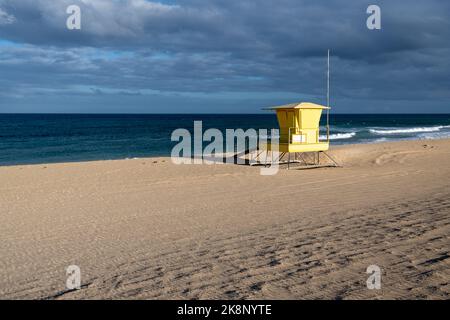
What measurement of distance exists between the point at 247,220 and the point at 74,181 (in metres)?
6.89

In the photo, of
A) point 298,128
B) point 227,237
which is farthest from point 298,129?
point 227,237

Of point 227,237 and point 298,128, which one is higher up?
point 298,128

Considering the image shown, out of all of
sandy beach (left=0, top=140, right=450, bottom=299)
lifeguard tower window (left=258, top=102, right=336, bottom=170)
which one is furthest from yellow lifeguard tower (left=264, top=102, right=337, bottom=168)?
sandy beach (left=0, top=140, right=450, bottom=299)

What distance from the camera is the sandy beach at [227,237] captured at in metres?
4.56

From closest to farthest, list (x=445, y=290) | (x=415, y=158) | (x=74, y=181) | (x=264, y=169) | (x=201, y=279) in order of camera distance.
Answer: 1. (x=445, y=290)
2. (x=201, y=279)
3. (x=74, y=181)
4. (x=264, y=169)
5. (x=415, y=158)

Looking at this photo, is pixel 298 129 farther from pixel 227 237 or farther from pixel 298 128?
pixel 227 237

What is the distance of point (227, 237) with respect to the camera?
6.61m

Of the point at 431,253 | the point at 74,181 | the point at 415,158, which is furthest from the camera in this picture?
the point at 415,158

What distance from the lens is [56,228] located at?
24.7 feet

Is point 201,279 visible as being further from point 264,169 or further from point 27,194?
point 264,169

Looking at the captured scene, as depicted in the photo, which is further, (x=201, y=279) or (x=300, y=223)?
(x=300, y=223)

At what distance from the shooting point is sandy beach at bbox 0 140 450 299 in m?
4.56

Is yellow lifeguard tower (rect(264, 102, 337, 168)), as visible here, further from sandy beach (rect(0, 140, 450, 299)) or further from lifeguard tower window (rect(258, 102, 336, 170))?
sandy beach (rect(0, 140, 450, 299))
